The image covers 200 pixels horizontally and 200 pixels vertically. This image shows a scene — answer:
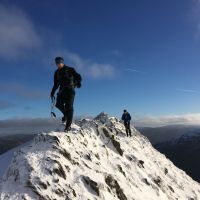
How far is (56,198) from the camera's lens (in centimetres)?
1374

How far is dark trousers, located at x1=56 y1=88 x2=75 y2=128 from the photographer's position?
54.2 ft

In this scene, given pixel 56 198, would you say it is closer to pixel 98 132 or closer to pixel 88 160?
pixel 88 160

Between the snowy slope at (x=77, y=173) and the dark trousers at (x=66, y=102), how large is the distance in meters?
1.29

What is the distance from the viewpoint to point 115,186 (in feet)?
57.2

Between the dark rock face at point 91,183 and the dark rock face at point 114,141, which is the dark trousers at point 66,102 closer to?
the dark rock face at point 91,183

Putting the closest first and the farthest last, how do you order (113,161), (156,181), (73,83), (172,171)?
(73,83) < (113,161) < (156,181) < (172,171)

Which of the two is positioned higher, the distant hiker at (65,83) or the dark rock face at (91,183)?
the distant hiker at (65,83)

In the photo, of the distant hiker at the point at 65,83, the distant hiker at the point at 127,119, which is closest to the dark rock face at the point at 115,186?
the distant hiker at the point at 65,83

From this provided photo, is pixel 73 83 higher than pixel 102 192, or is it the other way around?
pixel 73 83

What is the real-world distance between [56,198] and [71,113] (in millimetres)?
4437

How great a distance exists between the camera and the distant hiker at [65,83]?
1636 cm

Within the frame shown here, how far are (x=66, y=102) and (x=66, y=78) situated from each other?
1.11 metres

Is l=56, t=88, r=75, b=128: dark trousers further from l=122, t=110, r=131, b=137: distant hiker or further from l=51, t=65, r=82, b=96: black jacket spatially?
l=122, t=110, r=131, b=137: distant hiker

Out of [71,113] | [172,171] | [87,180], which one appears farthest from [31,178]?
[172,171]
